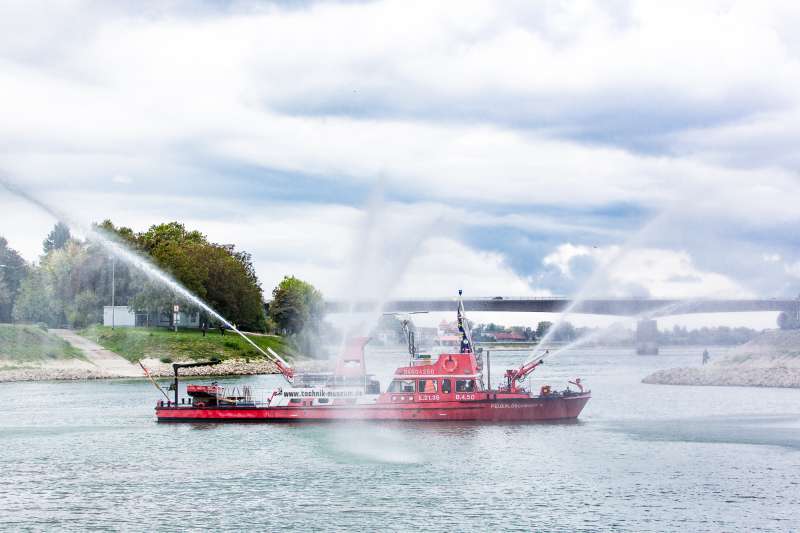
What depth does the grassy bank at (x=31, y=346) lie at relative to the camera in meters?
137

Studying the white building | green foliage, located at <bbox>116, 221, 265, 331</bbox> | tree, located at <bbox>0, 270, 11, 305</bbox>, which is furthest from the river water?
tree, located at <bbox>0, 270, 11, 305</bbox>

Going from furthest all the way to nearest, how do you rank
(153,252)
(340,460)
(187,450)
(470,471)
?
(153,252) → (187,450) → (340,460) → (470,471)

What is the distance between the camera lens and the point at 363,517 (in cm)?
4297

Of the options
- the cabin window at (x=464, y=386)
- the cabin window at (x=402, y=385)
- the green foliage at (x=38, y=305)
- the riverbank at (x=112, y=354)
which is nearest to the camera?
the cabin window at (x=464, y=386)

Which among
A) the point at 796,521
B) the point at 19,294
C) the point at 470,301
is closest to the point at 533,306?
the point at 470,301

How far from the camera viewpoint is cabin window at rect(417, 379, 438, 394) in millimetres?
73250

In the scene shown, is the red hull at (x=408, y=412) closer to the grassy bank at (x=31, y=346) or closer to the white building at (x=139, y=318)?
the grassy bank at (x=31, y=346)

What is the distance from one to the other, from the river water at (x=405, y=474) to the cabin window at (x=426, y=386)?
281 cm

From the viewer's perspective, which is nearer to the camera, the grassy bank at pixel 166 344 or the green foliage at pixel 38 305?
the grassy bank at pixel 166 344

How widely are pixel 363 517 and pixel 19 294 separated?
157 m

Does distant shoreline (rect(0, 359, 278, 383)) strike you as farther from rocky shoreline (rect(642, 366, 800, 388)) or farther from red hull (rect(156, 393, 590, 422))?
rocky shoreline (rect(642, 366, 800, 388))

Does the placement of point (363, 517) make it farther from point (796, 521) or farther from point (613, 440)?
point (613, 440)

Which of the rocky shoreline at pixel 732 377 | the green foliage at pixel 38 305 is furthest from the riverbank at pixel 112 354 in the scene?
the rocky shoreline at pixel 732 377

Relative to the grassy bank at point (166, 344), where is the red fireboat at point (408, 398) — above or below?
below
